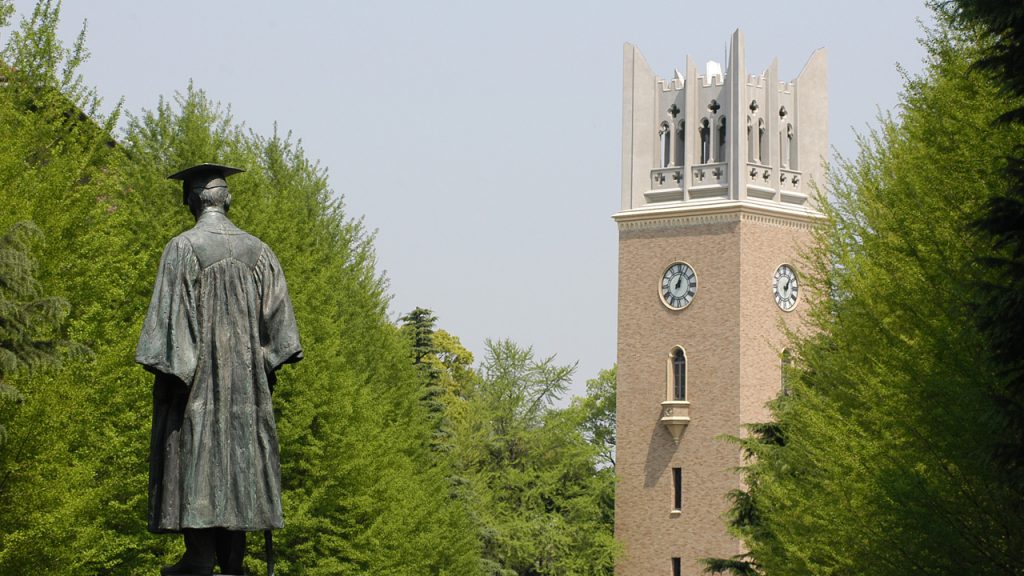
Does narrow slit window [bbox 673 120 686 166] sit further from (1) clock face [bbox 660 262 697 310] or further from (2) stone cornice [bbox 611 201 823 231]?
(1) clock face [bbox 660 262 697 310]

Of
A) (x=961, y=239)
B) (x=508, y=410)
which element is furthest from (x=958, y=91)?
(x=508, y=410)

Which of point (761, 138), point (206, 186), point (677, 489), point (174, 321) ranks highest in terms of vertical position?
point (761, 138)

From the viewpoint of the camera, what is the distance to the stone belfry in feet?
219

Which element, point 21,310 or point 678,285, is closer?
point 21,310

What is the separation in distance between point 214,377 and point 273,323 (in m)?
0.49

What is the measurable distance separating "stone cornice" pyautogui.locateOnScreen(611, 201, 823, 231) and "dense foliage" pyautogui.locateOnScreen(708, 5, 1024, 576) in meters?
36.5

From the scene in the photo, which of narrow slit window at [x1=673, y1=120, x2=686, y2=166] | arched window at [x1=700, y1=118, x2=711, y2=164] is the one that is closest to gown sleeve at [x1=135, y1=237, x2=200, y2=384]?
arched window at [x1=700, y1=118, x2=711, y2=164]

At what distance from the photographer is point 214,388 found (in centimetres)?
1192

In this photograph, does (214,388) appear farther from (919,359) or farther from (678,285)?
(678,285)

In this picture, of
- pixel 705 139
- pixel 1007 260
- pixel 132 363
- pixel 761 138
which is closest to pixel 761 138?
pixel 761 138

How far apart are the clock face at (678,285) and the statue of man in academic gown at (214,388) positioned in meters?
56.7

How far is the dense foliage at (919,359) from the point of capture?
20109 millimetres

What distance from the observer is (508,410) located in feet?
218

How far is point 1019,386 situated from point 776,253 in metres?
52.0
